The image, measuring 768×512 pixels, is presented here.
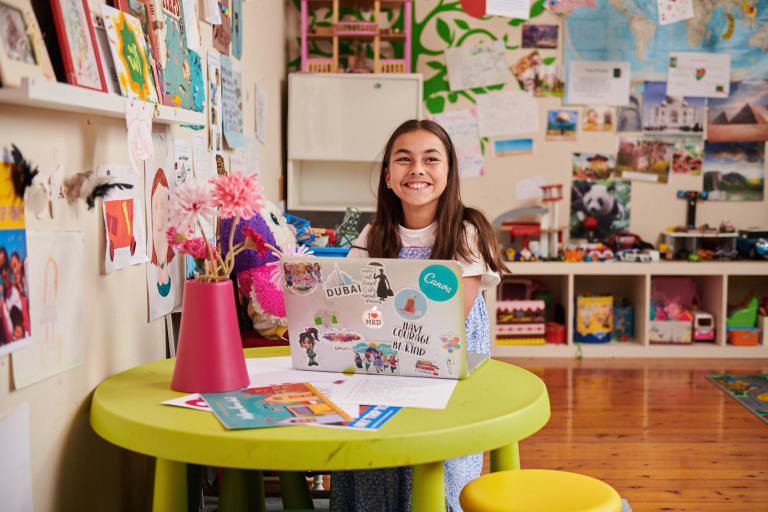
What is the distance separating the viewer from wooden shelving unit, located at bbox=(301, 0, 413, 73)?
3863mm

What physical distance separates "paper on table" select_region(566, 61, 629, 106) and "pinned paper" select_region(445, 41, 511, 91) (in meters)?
0.38

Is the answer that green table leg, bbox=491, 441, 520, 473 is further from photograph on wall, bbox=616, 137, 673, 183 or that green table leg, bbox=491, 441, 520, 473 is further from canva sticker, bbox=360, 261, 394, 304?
photograph on wall, bbox=616, 137, 673, 183

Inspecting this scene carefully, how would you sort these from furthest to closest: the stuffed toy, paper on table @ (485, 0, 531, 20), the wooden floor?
paper on table @ (485, 0, 531, 20) < the wooden floor < the stuffed toy

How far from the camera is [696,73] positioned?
4383mm

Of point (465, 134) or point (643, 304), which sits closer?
point (643, 304)

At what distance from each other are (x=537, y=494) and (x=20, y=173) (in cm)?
88

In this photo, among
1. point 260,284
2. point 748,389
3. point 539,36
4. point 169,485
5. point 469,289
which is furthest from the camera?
point 539,36

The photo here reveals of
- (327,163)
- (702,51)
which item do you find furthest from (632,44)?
(327,163)

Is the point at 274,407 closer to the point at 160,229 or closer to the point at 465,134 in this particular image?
the point at 160,229

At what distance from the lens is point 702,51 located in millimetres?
4371

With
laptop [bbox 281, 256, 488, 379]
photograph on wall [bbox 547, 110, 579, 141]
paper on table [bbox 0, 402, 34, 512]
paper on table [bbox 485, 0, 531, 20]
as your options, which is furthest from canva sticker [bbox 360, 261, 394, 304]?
photograph on wall [bbox 547, 110, 579, 141]

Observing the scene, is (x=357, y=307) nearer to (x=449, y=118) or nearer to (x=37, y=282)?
(x=37, y=282)

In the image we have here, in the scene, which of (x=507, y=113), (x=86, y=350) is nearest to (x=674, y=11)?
(x=507, y=113)

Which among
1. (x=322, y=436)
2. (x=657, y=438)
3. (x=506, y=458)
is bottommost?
(x=657, y=438)
